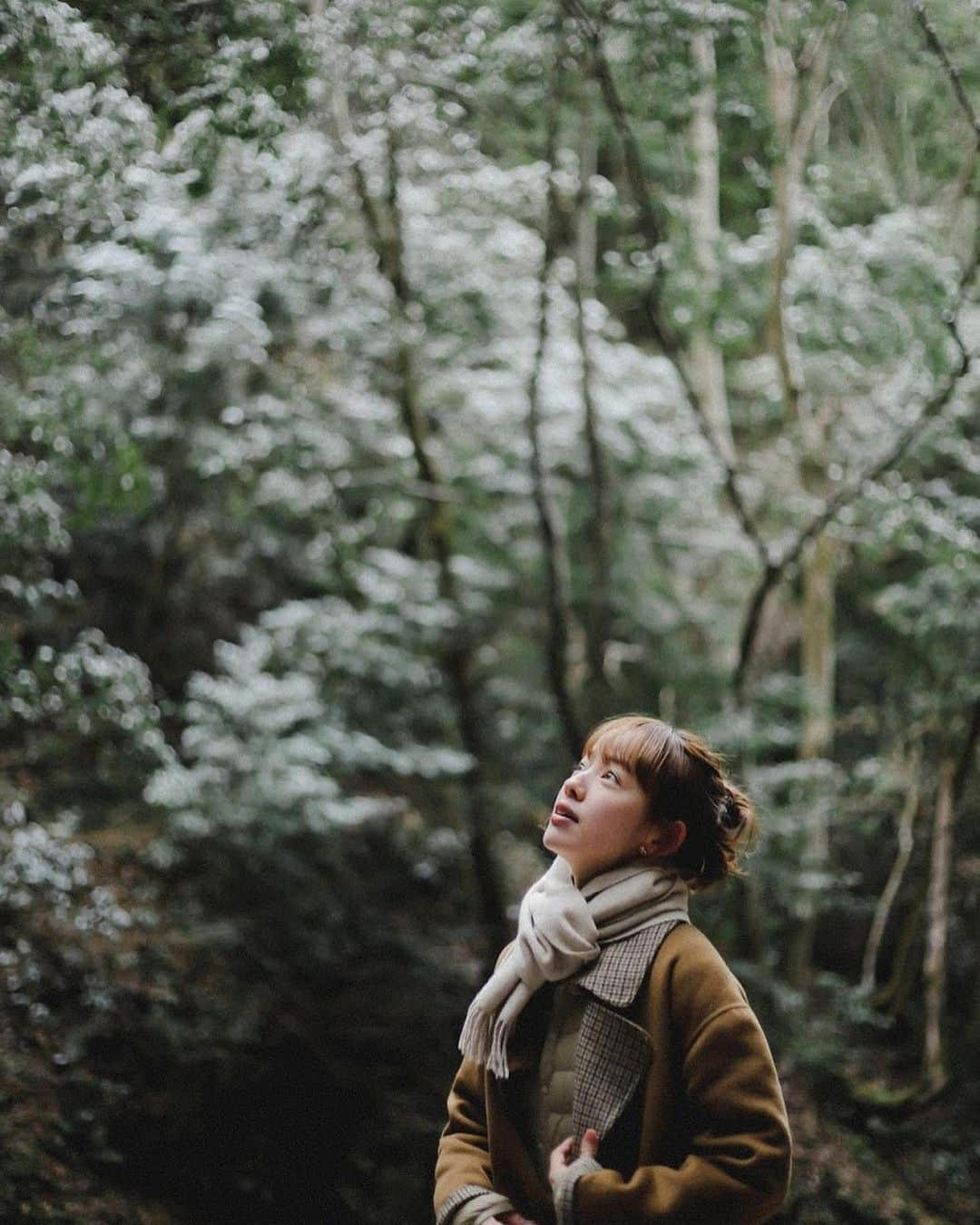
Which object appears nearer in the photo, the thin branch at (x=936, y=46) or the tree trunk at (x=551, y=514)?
the thin branch at (x=936, y=46)

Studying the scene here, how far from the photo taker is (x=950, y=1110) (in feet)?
23.1

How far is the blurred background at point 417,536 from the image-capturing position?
4156 millimetres

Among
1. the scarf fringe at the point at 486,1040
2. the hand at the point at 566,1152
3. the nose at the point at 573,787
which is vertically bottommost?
the hand at the point at 566,1152

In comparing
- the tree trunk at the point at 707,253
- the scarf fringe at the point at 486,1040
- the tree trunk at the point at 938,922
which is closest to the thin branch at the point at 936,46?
the tree trunk at the point at 707,253

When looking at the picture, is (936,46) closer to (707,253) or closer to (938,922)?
(707,253)

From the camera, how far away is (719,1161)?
1.44 m

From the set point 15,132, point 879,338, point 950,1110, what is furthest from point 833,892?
point 15,132

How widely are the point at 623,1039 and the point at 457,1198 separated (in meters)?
0.41

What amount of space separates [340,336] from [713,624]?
439cm

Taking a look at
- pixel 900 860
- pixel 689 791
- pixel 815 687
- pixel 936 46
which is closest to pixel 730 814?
pixel 689 791

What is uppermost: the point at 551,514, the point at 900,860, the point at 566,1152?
the point at 551,514

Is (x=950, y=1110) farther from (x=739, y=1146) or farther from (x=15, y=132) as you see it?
(x=15, y=132)

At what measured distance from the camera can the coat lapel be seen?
5.09 feet

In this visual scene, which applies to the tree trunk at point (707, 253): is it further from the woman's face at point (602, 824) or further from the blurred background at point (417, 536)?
the woman's face at point (602, 824)
